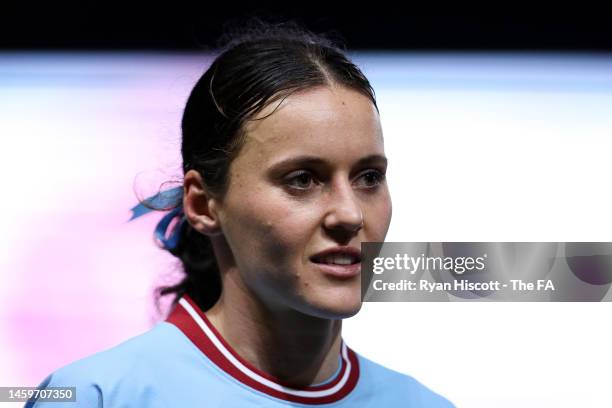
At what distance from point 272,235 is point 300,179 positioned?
0.24 feet

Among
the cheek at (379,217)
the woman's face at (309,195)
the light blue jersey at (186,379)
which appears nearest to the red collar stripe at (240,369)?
the light blue jersey at (186,379)

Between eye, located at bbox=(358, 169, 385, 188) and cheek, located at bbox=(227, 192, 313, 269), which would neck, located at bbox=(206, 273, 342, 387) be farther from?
eye, located at bbox=(358, 169, 385, 188)

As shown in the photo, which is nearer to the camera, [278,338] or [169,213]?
[278,338]

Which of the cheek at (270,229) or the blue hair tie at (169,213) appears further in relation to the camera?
the blue hair tie at (169,213)

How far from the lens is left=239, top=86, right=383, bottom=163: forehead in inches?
36.4

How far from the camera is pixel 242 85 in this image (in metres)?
1.00

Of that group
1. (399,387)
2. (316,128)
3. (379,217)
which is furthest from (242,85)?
(399,387)

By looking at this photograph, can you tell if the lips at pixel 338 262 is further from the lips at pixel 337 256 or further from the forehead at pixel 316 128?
the forehead at pixel 316 128

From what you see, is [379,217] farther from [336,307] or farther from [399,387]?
[399,387]

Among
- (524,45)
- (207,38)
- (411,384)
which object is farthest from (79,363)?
(524,45)

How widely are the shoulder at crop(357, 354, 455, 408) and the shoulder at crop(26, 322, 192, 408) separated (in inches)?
10.2

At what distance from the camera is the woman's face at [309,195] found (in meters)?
0.92

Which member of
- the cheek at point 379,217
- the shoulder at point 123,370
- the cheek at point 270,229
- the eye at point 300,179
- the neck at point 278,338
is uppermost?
the eye at point 300,179

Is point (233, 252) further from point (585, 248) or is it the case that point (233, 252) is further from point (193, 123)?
point (585, 248)
